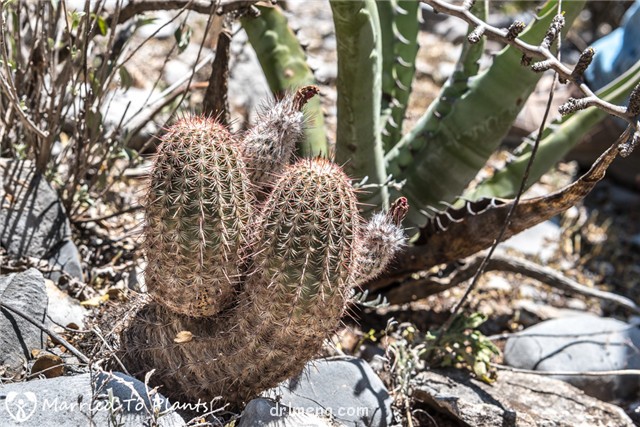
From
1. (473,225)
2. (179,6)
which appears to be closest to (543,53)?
(473,225)

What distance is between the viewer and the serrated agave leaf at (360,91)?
261cm

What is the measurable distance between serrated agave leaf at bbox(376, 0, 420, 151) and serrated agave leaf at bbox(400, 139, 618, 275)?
46cm

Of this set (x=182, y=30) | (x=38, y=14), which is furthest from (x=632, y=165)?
(x=38, y=14)

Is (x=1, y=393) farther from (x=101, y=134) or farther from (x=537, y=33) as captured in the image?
(x=537, y=33)

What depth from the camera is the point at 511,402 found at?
2771 millimetres

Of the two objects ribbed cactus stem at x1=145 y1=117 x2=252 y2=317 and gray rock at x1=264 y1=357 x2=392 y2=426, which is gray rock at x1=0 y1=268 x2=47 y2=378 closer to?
ribbed cactus stem at x1=145 y1=117 x2=252 y2=317

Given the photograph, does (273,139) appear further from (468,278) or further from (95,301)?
(468,278)

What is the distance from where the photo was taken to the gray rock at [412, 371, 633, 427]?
2.65m

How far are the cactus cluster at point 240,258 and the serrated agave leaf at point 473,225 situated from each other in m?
0.82

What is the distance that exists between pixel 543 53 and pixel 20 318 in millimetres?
1621

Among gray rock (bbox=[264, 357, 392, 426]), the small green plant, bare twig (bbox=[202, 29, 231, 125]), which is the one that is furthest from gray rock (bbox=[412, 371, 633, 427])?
bare twig (bbox=[202, 29, 231, 125])

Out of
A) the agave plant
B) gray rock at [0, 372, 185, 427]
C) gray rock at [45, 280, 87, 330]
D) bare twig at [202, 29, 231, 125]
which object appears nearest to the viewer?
gray rock at [0, 372, 185, 427]

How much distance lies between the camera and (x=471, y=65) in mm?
3088

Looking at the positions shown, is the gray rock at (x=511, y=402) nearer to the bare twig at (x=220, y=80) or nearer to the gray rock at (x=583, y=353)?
the gray rock at (x=583, y=353)
